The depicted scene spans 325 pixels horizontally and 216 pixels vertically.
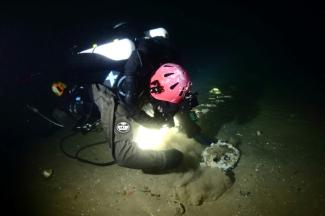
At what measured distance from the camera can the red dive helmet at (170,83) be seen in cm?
367

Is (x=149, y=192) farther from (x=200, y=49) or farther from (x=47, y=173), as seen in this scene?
(x=200, y=49)

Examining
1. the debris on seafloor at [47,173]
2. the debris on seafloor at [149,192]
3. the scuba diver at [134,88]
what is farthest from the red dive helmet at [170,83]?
the debris on seafloor at [47,173]

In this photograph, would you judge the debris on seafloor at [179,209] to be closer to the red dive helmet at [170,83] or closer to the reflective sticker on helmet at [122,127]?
the reflective sticker on helmet at [122,127]

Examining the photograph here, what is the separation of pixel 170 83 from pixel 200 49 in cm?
562

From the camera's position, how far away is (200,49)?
9.00 m

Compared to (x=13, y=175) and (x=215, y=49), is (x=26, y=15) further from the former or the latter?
(x=13, y=175)

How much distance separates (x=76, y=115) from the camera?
4.56 metres

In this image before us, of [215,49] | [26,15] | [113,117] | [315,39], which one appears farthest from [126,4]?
[113,117]

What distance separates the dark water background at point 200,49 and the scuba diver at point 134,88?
2.03ft

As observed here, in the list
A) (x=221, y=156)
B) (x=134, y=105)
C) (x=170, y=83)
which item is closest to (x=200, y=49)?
(x=221, y=156)

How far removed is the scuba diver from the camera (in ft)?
12.0

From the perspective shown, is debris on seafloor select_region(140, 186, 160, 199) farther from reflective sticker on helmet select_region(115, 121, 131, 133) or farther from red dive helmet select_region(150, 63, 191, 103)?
red dive helmet select_region(150, 63, 191, 103)

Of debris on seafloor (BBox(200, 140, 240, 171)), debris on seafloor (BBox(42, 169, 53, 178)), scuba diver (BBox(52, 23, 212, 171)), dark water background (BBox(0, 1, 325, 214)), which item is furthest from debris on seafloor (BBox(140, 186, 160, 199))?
dark water background (BBox(0, 1, 325, 214))

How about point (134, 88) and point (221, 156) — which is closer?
point (134, 88)
